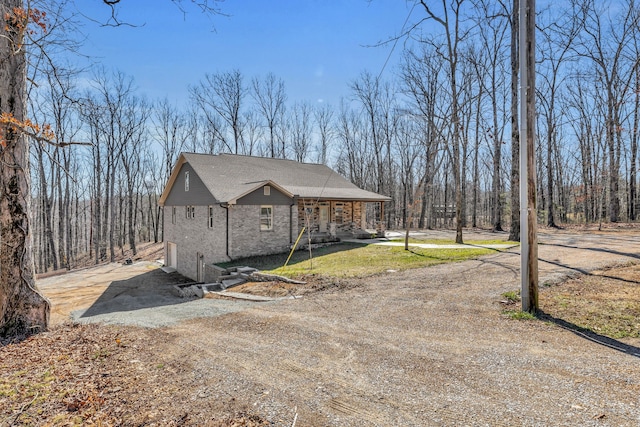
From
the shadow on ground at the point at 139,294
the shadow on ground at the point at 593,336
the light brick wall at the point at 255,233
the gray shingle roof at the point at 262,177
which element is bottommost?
the shadow on ground at the point at 139,294

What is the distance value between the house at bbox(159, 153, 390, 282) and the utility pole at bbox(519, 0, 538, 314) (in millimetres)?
9217

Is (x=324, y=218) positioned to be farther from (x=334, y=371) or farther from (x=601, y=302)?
(x=334, y=371)

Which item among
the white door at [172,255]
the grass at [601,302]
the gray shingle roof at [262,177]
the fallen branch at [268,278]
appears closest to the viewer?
the grass at [601,302]

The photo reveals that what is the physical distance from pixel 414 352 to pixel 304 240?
13423mm

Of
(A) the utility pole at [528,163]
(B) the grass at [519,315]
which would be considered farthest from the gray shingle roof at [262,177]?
(B) the grass at [519,315]

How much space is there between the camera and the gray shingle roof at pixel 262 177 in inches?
690

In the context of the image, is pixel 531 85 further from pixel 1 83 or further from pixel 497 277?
pixel 1 83

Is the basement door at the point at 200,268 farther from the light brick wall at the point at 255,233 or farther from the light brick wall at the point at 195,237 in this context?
the light brick wall at the point at 255,233

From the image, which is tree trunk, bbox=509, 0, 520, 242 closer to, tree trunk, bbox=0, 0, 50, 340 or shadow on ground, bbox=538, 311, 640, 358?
shadow on ground, bbox=538, 311, 640, 358

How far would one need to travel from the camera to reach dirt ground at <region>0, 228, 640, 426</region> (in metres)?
3.27

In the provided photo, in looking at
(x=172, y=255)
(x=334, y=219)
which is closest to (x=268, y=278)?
(x=334, y=219)

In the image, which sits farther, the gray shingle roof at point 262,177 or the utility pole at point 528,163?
the gray shingle roof at point 262,177

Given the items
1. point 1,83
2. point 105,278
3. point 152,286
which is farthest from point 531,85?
point 105,278

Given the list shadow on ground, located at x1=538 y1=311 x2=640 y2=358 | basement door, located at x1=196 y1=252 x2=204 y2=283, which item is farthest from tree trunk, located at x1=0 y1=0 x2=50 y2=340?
basement door, located at x1=196 y1=252 x2=204 y2=283
